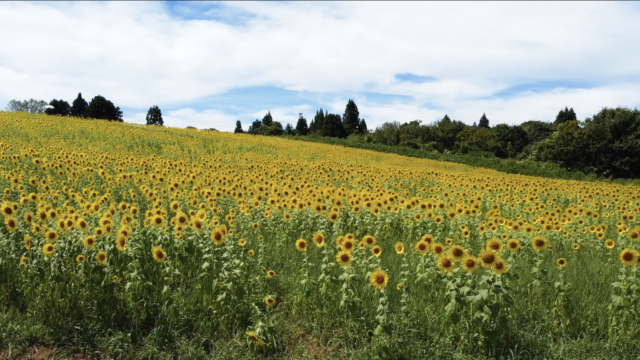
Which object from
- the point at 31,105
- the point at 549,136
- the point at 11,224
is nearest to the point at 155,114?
the point at 31,105

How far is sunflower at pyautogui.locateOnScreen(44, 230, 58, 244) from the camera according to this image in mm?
4191

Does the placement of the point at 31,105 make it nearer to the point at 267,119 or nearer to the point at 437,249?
the point at 267,119

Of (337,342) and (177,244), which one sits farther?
(177,244)

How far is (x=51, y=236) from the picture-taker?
4289 millimetres

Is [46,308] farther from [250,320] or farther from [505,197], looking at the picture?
[505,197]

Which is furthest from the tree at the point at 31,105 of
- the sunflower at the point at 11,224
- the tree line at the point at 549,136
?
the sunflower at the point at 11,224

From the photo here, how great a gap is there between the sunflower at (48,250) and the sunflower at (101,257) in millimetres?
405

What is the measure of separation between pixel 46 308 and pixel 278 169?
853cm

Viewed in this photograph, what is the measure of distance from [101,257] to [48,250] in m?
0.47

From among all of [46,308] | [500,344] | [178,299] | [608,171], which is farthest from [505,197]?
[608,171]

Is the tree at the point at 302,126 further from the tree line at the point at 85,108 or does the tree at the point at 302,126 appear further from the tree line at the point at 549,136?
the tree line at the point at 85,108

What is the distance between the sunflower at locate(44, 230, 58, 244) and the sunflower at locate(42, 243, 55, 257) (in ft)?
0.59

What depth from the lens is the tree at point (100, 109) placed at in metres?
58.2

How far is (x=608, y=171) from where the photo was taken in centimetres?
3728
